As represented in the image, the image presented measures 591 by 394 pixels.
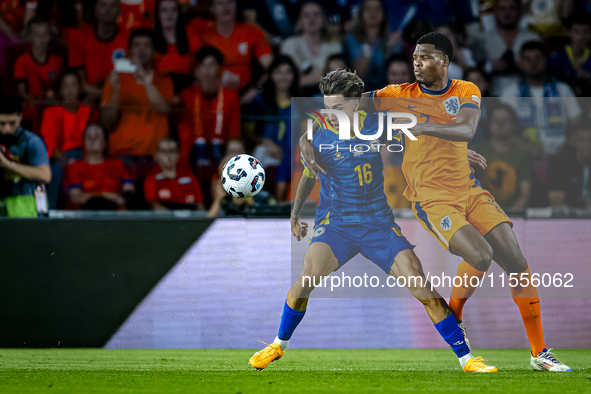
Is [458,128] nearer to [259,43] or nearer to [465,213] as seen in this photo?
[465,213]

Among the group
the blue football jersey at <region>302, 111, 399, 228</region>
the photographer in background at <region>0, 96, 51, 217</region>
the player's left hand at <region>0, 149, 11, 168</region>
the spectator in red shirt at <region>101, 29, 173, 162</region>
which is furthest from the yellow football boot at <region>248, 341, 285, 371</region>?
the player's left hand at <region>0, 149, 11, 168</region>

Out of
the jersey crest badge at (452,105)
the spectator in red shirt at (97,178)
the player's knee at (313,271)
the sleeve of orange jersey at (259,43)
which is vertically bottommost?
the player's knee at (313,271)

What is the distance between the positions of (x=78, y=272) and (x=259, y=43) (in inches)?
123

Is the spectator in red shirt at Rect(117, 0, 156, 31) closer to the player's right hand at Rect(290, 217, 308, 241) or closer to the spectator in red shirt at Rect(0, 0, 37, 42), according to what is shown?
the spectator in red shirt at Rect(0, 0, 37, 42)

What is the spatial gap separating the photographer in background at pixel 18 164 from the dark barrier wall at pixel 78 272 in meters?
0.17

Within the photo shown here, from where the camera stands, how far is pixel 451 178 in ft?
16.9

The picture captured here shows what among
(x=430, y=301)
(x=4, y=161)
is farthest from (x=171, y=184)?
(x=430, y=301)

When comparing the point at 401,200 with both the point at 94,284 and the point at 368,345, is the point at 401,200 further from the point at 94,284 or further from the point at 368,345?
the point at 94,284

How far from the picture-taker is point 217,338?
6.07 meters

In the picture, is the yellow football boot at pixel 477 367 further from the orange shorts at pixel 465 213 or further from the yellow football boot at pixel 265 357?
the yellow football boot at pixel 265 357

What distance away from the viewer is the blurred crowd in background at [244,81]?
5.89 m

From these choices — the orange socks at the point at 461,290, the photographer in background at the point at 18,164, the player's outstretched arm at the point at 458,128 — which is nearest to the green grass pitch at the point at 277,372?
the orange socks at the point at 461,290

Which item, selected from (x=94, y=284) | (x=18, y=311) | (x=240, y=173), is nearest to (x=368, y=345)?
(x=240, y=173)

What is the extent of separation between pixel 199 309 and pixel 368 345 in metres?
1.61
